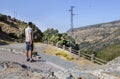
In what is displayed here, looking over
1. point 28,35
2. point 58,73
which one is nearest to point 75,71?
point 58,73

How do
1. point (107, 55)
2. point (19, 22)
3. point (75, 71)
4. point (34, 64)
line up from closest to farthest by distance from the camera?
point (75, 71) → point (34, 64) → point (107, 55) → point (19, 22)

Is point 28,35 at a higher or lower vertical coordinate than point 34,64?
higher

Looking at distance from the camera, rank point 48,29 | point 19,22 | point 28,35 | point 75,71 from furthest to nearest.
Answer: point 19,22 < point 48,29 < point 28,35 < point 75,71

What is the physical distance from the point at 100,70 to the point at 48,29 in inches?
3673

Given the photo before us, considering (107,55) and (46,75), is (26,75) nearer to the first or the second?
(46,75)

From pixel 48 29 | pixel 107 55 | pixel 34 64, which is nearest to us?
pixel 34 64

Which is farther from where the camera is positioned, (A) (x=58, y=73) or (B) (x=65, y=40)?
(B) (x=65, y=40)

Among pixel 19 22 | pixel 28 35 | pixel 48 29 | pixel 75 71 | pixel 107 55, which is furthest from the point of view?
pixel 19 22

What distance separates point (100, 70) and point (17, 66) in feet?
5.88

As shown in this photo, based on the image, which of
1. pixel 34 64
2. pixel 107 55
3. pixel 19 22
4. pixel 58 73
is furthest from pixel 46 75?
pixel 19 22

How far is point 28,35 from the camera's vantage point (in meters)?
18.7

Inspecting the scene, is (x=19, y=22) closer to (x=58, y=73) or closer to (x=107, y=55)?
(x=107, y=55)

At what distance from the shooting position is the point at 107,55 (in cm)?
7856

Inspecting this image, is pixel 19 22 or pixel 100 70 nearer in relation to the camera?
pixel 100 70
